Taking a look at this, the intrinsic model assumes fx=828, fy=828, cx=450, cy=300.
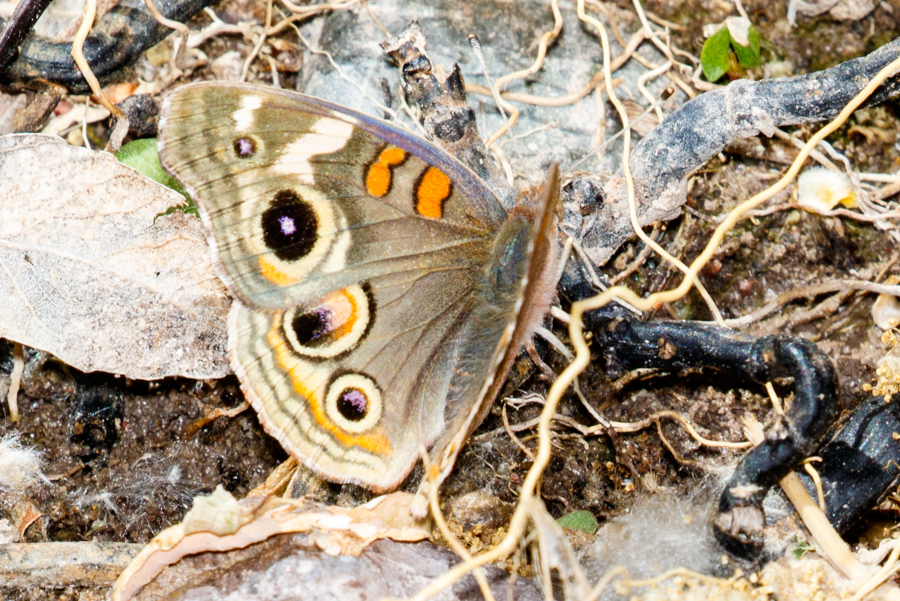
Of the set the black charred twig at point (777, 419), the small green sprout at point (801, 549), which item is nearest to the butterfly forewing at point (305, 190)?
the black charred twig at point (777, 419)

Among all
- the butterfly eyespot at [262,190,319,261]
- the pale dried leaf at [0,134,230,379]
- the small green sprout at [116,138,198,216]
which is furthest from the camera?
the small green sprout at [116,138,198,216]

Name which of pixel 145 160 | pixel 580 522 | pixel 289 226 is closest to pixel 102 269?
pixel 145 160

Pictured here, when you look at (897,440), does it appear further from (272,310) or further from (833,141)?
(272,310)

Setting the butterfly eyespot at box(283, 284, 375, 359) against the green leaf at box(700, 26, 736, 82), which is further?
the green leaf at box(700, 26, 736, 82)

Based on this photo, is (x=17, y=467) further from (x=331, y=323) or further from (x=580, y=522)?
(x=580, y=522)

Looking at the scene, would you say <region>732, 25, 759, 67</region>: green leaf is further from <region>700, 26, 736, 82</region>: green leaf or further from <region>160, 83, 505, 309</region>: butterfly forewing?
<region>160, 83, 505, 309</region>: butterfly forewing

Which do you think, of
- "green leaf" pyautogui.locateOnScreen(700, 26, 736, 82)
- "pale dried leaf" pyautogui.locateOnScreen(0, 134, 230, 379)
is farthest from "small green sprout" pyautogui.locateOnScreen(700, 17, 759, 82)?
"pale dried leaf" pyautogui.locateOnScreen(0, 134, 230, 379)

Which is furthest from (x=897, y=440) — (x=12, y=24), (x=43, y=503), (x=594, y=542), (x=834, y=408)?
(x=12, y=24)
